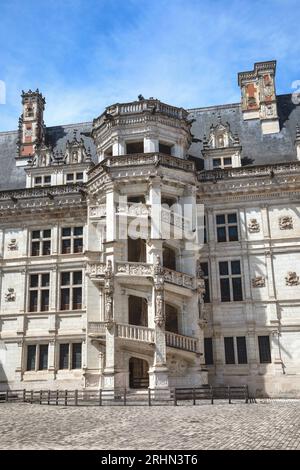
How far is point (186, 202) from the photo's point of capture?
2675cm

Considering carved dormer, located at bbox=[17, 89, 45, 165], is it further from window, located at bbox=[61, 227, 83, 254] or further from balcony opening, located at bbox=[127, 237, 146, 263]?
balcony opening, located at bbox=[127, 237, 146, 263]

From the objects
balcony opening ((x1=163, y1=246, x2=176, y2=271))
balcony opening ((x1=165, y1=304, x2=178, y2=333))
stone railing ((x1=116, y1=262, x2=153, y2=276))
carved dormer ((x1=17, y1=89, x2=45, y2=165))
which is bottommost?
balcony opening ((x1=165, y1=304, x2=178, y2=333))

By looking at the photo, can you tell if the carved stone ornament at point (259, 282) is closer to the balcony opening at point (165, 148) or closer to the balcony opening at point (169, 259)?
the balcony opening at point (169, 259)

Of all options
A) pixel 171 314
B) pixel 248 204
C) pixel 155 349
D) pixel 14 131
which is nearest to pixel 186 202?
pixel 248 204

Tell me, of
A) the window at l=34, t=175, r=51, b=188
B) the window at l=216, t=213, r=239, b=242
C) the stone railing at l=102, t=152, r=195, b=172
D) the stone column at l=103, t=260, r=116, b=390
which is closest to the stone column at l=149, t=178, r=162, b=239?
the stone railing at l=102, t=152, r=195, b=172

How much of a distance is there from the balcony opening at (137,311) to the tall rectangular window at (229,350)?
4.43 meters

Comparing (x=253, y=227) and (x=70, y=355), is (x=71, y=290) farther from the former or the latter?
(x=253, y=227)

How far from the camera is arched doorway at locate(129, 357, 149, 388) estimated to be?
25.3m

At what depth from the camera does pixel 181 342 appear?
78.7ft

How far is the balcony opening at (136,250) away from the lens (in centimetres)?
2731

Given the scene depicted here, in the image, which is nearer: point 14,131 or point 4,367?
point 4,367

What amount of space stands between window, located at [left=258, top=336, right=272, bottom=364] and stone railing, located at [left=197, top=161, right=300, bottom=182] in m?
8.72
